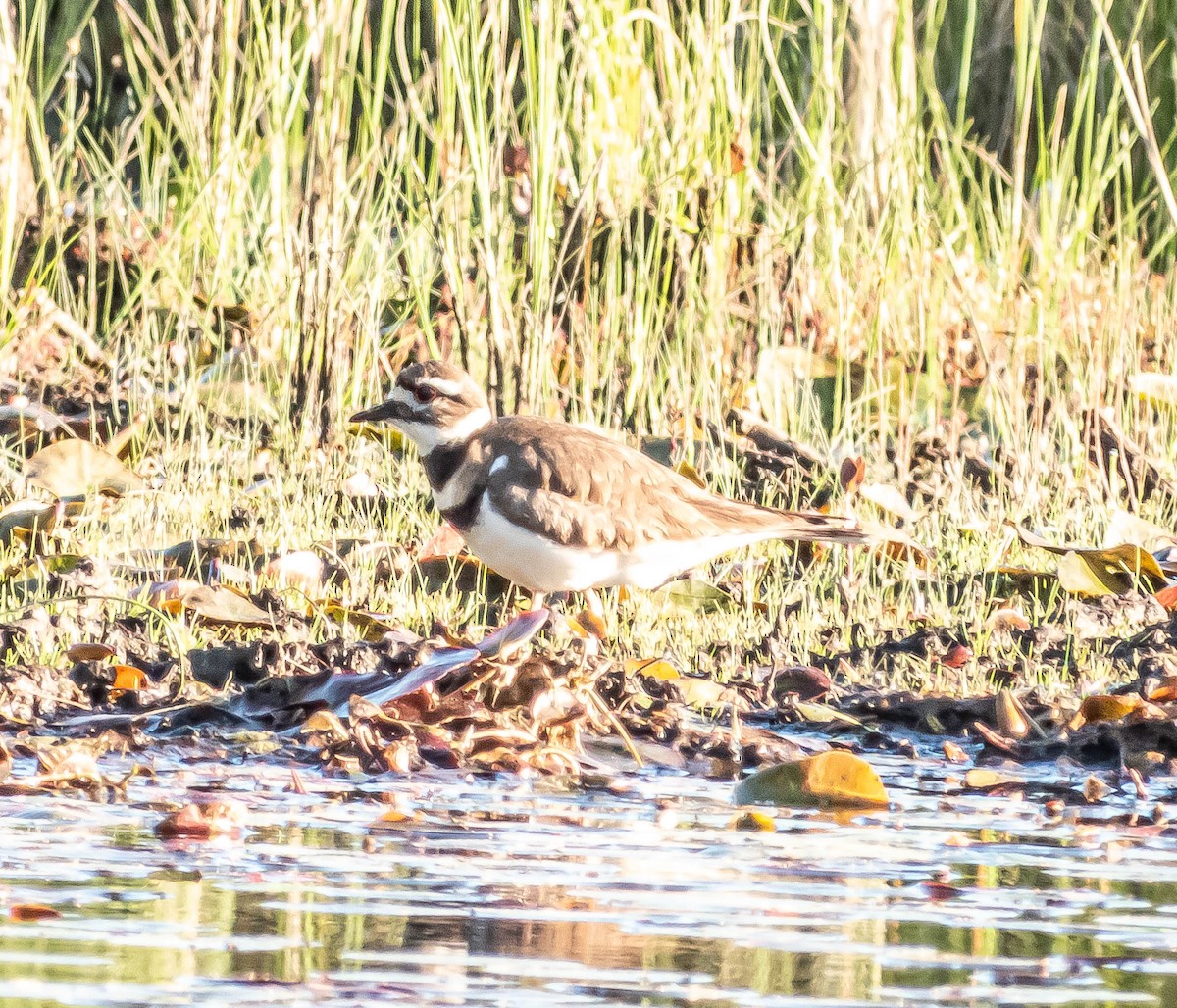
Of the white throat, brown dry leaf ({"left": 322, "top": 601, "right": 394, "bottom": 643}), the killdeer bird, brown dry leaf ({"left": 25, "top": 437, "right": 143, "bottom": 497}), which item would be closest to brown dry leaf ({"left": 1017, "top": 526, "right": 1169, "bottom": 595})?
the killdeer bird

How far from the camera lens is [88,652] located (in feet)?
16.8

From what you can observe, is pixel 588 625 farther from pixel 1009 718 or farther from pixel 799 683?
pixel 1009 718

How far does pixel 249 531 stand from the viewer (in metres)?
6.65

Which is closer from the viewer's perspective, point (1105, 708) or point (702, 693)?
point (1105, 708)

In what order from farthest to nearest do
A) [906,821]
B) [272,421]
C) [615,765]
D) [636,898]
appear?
[272,421]
[615,765]
[906,821]
[636,898]

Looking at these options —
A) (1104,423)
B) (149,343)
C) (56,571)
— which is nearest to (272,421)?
(149,343)

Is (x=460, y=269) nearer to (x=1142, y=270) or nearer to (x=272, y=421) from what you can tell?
(x=272, y=421)

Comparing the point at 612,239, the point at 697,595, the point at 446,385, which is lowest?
the point at 697,595

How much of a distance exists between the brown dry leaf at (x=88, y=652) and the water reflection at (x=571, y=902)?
98 centimetres

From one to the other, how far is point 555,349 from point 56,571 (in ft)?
9.32

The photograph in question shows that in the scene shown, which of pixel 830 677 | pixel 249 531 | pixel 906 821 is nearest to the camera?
pixel 906 821

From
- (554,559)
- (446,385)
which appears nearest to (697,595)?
(554,559)

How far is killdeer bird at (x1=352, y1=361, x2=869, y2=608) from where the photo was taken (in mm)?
5879

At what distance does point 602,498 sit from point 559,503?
0.18 meters
